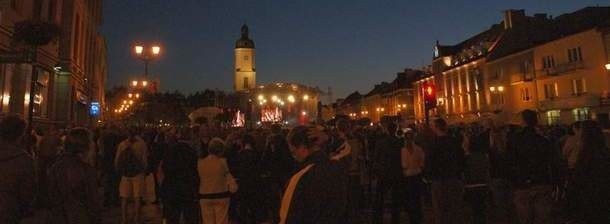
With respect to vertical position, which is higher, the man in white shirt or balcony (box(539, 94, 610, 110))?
balcony (box(539, 94, 610, 110))

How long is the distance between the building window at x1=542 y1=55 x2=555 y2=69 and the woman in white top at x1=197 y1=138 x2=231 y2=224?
4378 cm

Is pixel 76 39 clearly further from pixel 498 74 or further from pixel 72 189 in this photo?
pixel 498 74

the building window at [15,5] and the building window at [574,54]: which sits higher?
the building window at [574,54]

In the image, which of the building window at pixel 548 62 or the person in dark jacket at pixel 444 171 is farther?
the building window at pixel 548 62

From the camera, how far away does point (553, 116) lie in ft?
141

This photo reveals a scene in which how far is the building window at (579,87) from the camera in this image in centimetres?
3924

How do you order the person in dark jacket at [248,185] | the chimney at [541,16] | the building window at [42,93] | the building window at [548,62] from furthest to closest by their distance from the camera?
the chimney at [541,16] → the building window at [548,62] → the building window at [42,93] → the person in dark jacket at [248,185]

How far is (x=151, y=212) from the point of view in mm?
11625

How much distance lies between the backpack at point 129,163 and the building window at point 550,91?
43.9 m

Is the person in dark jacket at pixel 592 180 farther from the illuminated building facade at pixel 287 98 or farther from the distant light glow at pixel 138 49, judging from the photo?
the illuminated building facade at pixel 287 98

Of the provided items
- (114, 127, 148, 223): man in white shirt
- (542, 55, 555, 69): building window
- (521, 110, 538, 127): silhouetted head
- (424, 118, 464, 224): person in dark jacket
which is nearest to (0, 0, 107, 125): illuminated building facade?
(114, 127, 148, 223): man in white shirt

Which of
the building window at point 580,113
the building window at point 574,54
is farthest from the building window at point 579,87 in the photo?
the building window at point 574,54

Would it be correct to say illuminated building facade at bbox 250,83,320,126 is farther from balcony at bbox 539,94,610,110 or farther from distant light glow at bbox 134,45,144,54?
distant light glow at bbox 134,45,144,54

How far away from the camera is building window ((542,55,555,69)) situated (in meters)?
42.8
